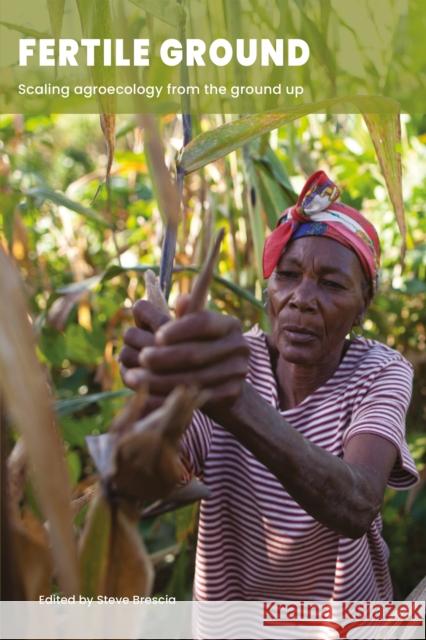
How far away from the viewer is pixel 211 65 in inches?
42.1

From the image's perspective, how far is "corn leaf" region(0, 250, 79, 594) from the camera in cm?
33

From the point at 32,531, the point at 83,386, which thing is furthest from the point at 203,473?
the point at 83,386

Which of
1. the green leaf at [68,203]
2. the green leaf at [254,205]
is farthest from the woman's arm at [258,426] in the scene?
the green leaf at [68,203]

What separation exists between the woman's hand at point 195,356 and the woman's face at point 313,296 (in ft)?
1.67

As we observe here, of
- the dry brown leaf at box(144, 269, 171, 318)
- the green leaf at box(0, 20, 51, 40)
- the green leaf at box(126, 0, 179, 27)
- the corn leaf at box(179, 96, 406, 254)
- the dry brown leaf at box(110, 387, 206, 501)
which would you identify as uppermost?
the green leaf at box(0, 20, 51, 40)

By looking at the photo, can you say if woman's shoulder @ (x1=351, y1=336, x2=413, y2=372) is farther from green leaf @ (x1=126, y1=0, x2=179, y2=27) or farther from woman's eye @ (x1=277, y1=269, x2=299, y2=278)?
green leaf @ (x1=126, y1=0, x2=179, y2=27)

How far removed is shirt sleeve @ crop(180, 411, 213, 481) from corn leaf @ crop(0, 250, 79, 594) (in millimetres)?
625

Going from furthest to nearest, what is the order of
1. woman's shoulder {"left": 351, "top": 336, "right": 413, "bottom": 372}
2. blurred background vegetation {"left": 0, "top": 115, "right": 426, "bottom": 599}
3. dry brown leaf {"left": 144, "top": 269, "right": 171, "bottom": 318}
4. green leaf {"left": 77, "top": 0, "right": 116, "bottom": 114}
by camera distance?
blurred background vegetation {"left": 0, "top": 115, "right": 426, "bottom": 599} → woman's shoulder {"left": 351, "top": 336, "right": 413, "bottom": 372} → green leaf {"left": 77, "top": 0, "right": 116, "bottom": 114} → dry brown leaf {"left": 144, "top": 269, "right": 171, "bottom": 318}

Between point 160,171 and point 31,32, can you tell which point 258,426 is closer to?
point 160,171

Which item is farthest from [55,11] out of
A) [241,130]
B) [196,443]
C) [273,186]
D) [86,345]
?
[86,345]

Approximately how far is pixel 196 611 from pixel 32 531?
69 centimetres

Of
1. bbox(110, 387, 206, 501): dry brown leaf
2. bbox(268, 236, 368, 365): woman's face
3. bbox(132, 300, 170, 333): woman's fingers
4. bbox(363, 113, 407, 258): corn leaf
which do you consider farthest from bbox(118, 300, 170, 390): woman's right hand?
bbox(268, 236, 368, 365): woman's face

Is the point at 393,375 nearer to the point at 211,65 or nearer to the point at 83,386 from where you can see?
the point at 211,65

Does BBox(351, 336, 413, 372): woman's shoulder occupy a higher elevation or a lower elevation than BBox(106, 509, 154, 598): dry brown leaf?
lower
